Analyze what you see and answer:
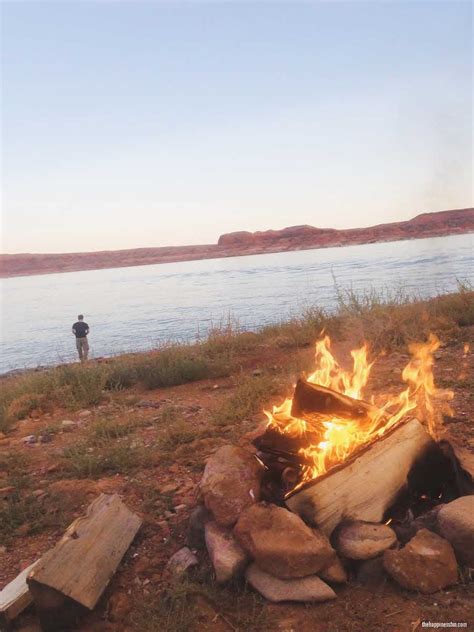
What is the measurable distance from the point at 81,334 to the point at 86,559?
13927 millimetres

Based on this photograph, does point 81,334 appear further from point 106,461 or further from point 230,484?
point 230,484

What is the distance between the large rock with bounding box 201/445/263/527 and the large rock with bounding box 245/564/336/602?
464 mm

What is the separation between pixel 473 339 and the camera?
912cm

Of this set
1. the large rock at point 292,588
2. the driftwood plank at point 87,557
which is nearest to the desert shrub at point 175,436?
the driftwood plank at point 87,557

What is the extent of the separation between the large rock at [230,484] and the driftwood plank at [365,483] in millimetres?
363

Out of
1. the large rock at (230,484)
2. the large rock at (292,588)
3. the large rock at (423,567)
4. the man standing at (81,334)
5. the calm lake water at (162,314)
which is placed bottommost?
the calm lake water at (162,314)

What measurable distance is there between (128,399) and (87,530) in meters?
4.69

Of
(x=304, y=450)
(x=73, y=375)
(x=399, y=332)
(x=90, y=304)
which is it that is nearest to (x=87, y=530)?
(x=304, y=450)

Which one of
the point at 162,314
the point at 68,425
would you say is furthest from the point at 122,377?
the point at 162,314

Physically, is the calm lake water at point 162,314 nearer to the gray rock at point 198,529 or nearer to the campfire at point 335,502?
the campfire at point 335,502

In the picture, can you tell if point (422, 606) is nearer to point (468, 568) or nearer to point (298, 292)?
point (468, 568)

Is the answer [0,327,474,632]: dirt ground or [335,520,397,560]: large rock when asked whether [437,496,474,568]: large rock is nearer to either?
[0,327,474,632]: dirt ground

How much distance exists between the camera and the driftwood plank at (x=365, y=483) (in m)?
3.37

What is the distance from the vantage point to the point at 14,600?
3090 millimetres
